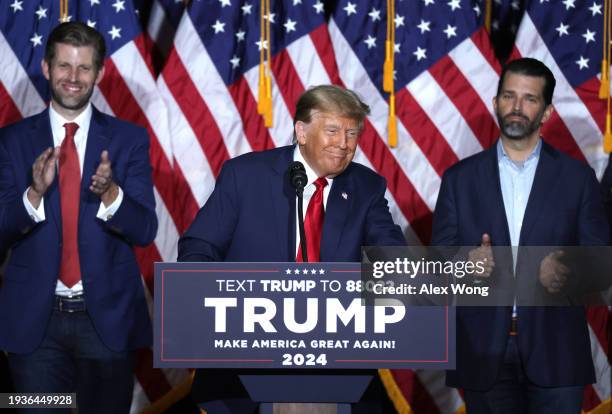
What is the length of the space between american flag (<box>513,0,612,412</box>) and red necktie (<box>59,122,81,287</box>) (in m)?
2.27

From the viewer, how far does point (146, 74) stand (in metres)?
4.79

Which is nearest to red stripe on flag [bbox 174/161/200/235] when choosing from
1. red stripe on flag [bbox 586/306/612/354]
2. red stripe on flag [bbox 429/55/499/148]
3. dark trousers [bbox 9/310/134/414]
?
dark trousers [bbox 9/310/134/414]

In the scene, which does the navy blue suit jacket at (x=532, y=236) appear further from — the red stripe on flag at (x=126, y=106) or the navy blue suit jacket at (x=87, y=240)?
the red stripe on flag at (x=126, y=106)

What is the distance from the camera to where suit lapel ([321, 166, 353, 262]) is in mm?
3143

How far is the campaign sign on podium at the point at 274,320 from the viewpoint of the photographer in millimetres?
2477

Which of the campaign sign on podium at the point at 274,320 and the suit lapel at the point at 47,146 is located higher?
the suit lapel at the point at 47,146

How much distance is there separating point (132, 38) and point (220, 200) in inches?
72.0

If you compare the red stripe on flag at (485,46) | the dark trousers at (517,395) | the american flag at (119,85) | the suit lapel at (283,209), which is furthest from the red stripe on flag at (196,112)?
the dark trousers at (517,395)

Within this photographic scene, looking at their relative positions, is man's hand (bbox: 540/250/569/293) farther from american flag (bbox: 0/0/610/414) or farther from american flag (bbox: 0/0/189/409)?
american flag (bbox: 0/0/189/409)

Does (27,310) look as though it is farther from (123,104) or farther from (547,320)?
(547,320)

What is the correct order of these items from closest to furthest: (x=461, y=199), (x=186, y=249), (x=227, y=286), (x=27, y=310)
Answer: (x=227, y=286)
(x=186, y=249)
(x=27, y=310)
(x=461, y=199)

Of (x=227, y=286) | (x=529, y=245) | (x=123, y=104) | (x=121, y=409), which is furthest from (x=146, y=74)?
(x=227, y=286)

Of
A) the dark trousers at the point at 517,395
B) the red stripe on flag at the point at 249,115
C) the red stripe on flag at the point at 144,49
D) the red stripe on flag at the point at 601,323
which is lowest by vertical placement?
the dark trousers at the point at 517,395

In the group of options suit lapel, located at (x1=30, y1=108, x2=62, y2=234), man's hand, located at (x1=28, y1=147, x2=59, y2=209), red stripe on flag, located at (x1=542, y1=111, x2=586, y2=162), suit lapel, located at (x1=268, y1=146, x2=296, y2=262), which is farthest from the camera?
red stripe on flag, located at (x1=542, y1=111, x2=586, y2=162)
